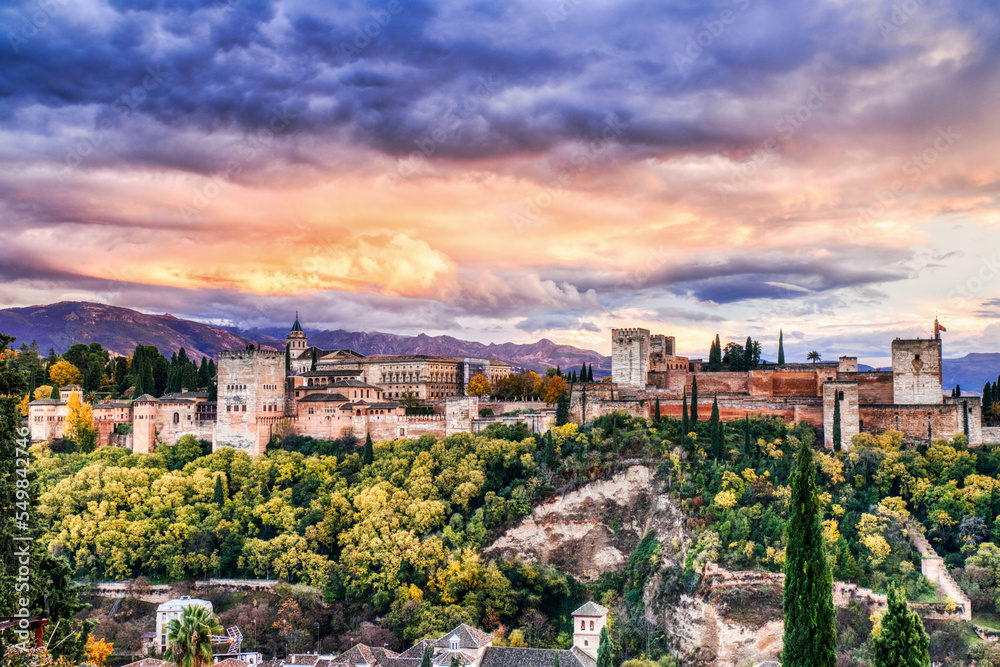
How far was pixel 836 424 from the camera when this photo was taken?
41438mm

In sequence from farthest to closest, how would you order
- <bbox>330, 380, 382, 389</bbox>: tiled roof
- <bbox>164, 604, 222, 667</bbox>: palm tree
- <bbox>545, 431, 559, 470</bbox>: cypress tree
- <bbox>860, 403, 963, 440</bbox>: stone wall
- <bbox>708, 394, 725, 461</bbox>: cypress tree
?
1. <bbox>330, 380, 382, 389</bbox>: tiled roof
2. <bbox>545, 431, 559, 470</bbox>: cypress tree
3. <bbox>708, 394, 725, 461</bbox>: cypress tree
4. <bbox>860, 403, 963, 440</bbox>: stone wall
5. <bbox>164, 604, 222, 667</bbox>: palm tree

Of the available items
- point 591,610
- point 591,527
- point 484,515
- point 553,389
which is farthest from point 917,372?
point 553,389

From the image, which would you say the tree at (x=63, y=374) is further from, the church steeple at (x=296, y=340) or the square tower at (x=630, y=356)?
the square tower at (x=630, y=356)

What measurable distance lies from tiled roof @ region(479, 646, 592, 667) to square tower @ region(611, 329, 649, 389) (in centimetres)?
2004

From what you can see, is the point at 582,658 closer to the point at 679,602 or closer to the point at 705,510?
the point at 679,602

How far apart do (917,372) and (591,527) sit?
676 inches

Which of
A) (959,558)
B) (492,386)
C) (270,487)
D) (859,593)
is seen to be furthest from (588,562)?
(492,386)

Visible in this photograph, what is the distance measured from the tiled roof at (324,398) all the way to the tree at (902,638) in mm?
39538

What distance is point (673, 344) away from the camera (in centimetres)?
5597

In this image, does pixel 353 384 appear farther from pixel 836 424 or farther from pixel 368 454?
pixel 836 424

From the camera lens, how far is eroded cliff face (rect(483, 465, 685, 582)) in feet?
136

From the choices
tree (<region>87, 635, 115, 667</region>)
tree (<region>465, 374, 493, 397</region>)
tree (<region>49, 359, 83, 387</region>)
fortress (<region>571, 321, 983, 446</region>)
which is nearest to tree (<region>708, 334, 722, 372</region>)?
fortress (<region>571, 321, 983, 446</region>)

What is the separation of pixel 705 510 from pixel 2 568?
2956cm

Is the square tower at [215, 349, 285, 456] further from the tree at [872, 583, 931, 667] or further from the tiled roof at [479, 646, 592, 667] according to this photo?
the tree at [872, 583, 931, 667]
